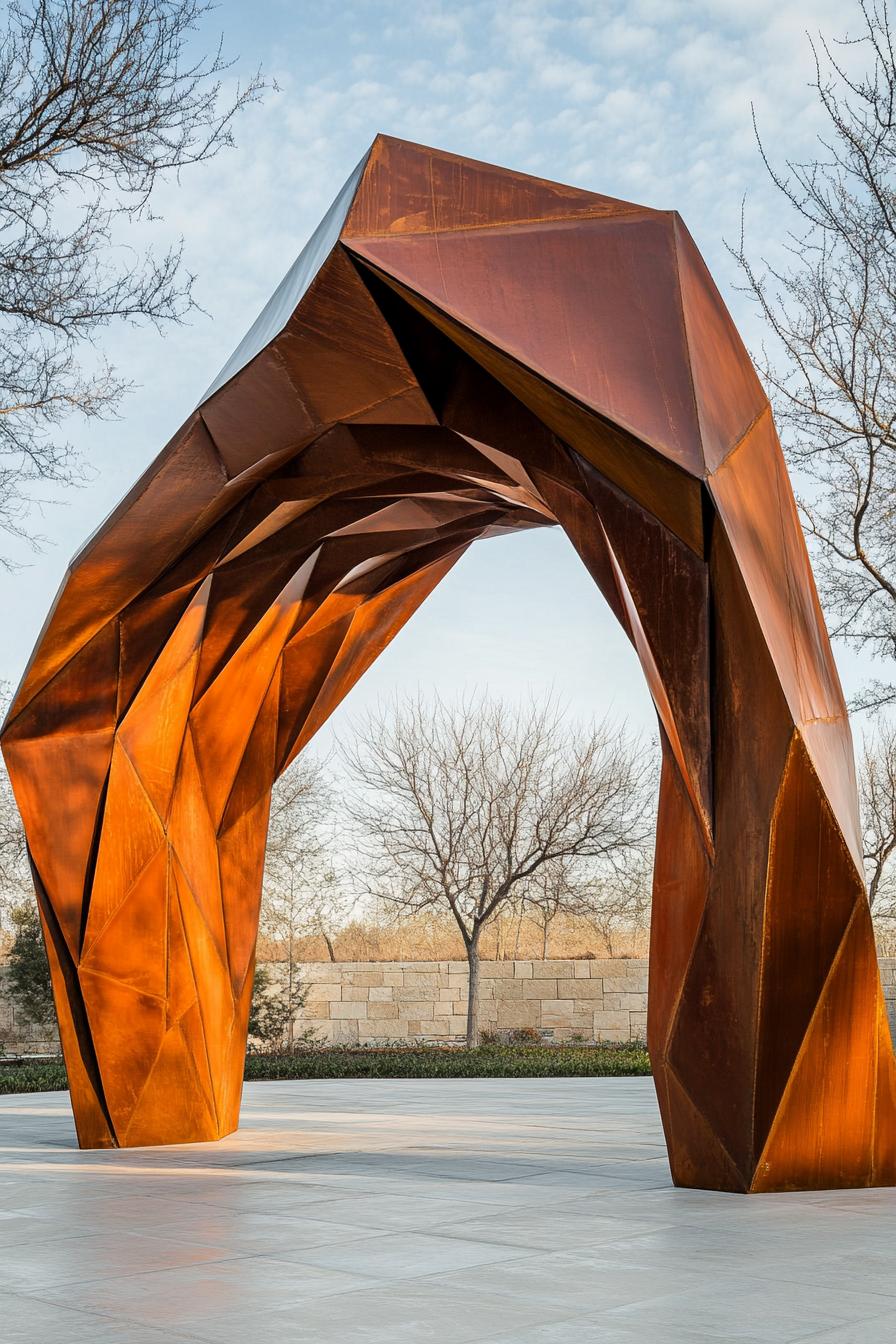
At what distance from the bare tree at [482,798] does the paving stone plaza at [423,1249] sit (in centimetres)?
1481

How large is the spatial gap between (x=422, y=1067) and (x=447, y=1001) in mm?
6711

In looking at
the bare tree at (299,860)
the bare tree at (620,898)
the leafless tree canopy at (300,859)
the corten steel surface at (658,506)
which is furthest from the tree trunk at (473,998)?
the corten steel surface at (658,506)

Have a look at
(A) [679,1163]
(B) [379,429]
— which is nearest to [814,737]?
(A) [679,1163]

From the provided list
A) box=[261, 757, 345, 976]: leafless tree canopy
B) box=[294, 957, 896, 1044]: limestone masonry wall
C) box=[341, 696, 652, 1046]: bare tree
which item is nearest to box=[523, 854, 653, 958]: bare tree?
box=[341, 696, 652, 1046]: bare tree

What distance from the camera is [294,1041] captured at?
2411 centimetres

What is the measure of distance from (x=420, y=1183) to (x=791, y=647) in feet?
11.6

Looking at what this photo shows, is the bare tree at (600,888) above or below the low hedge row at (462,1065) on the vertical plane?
above

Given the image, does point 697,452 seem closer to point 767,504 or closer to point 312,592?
point 767,504

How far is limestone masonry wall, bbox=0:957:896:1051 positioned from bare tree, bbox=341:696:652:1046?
0.87 m

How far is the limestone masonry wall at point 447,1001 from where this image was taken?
75.5 feet

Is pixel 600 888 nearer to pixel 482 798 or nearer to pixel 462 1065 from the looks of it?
pixel 482 798

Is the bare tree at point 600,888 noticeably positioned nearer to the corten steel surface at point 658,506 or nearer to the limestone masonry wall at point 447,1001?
the limestone masonry wall at point 447,1001

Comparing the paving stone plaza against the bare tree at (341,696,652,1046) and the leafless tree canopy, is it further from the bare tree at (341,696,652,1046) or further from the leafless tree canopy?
the leafless tree canopy

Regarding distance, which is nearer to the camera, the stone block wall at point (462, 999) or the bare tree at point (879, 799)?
the stone block wall at point (462, 999)
